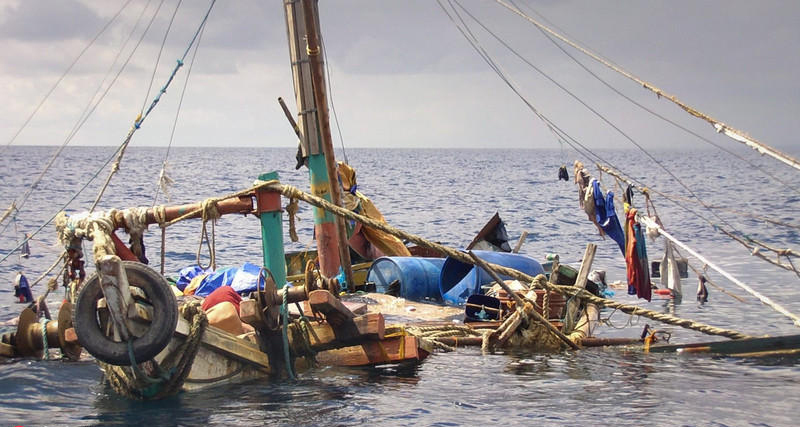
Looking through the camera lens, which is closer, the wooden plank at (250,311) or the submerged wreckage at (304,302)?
the submerged wreckage at (304,302)

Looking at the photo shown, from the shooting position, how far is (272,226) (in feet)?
41.0

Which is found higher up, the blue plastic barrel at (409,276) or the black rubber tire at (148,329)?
the black rubber tire at (148,329)

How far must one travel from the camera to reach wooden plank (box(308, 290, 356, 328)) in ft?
32.6

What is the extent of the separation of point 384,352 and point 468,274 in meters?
6.41

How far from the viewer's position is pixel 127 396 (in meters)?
9.70

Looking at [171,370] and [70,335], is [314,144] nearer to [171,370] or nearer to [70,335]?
[70,335]

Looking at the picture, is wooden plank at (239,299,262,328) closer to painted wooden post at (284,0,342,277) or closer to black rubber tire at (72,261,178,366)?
black rubber tire at (72,261,178,366)

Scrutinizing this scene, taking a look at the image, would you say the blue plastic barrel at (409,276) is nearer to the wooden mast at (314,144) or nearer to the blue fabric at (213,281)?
the wooden mast at (314,144)

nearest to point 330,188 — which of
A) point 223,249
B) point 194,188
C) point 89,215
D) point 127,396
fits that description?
point 89,215

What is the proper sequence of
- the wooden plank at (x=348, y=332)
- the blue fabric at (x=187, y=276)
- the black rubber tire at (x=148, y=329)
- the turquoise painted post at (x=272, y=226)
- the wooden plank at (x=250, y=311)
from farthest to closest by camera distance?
the blue fabric at (x=187, y=276), the turquoise painted post at (x=272, y=226), the wooden plank at (x=348, y=332), the wooden plank at (x=250, y=311), the black rubber tire at (x=148, y=329)

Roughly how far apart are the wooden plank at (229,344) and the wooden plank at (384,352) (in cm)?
135

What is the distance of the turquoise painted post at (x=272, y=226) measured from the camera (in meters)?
12.3

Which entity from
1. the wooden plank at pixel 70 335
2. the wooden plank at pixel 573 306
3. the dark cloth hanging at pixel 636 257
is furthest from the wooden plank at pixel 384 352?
the dark cloth hanging at pixel 636 257

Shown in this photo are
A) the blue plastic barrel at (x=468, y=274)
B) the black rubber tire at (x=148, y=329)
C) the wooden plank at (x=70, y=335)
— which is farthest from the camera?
the blue plastic barrel at (x=468, y=274)
